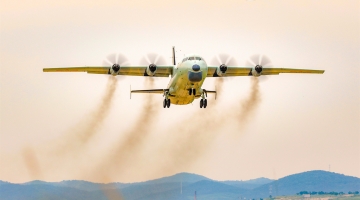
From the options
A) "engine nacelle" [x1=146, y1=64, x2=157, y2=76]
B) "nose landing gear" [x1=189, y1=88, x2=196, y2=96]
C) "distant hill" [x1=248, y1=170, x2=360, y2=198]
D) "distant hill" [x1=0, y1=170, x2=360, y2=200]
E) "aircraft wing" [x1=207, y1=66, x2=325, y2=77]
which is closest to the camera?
"nose landing gear" [x1=189, y1=88, x2=196, y2=96]

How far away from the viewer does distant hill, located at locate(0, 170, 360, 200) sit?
59.1 meters

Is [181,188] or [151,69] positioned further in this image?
[181,188]

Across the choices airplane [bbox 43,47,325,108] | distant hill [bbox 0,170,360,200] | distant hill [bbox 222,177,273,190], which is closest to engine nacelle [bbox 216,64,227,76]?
airplane [bbox 43,47,325,108]

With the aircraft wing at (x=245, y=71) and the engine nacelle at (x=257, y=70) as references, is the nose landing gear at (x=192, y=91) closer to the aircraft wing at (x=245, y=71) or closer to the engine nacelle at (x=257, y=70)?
the aircraft wing at (x=245, y=71)

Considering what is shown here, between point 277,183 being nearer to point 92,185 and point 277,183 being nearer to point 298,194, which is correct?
point 298,194

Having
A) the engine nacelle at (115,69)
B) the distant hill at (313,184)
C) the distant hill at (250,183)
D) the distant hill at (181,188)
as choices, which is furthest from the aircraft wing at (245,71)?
the distant hill at (313,184)

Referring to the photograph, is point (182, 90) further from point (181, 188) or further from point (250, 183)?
point (250, 183)

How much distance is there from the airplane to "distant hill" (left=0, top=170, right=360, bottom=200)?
438 inches

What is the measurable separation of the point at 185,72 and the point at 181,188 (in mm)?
27520

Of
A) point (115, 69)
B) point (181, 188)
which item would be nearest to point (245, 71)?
point (115, 69)

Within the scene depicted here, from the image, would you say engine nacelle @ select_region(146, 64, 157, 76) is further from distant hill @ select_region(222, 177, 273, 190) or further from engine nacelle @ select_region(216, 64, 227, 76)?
distant hill @ select_region(222, 177, 273, 190)

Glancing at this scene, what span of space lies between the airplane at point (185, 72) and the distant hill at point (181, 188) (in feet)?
36.5

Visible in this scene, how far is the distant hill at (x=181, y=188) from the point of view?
59.1 metres

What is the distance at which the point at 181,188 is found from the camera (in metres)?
71.2
